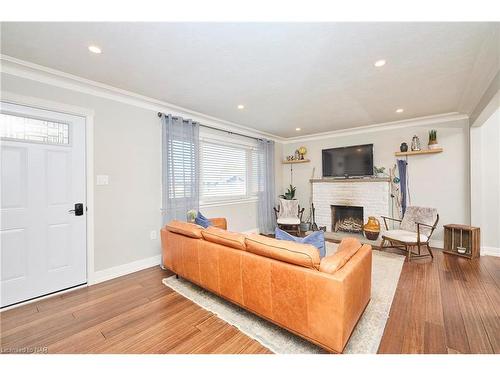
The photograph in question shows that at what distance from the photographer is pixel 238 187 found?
4.99m

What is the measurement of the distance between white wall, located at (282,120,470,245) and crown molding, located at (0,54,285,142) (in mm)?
3524

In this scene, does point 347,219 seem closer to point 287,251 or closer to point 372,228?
point 372,228

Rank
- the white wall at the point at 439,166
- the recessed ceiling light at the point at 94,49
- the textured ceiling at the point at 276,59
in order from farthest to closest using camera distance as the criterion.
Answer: the white wall at the point at 439,166, the recessed ceiling light at the point at 94,49, the textured ceiling at the point at 276,59

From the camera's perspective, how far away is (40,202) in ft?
7.89

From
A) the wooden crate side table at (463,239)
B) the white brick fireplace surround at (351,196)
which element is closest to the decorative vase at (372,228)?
the white brick fireplace surround at (351,196)

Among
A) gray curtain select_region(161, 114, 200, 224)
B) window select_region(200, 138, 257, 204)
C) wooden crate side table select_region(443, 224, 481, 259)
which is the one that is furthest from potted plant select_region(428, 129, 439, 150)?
gray curtain select_region(161, 114, 200, 224)

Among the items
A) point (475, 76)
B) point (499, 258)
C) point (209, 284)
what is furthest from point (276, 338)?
point (499, 258)

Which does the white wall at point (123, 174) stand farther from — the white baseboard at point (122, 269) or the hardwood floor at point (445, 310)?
the hardwood floor at point (445, 310)

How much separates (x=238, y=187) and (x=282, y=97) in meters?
2.38

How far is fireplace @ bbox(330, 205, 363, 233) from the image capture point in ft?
16.5

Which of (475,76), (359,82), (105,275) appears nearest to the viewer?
(475,76)

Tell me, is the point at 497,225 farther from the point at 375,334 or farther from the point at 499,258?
the point at 375,334

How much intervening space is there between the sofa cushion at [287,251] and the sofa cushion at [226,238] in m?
0.10

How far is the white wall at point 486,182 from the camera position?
3.52 m
